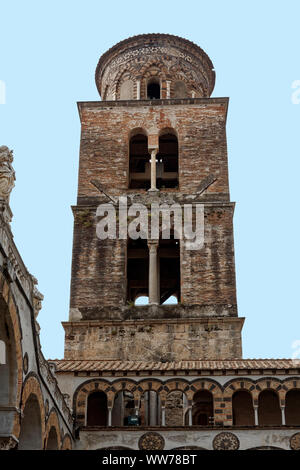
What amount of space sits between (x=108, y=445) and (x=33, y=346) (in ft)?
20.2

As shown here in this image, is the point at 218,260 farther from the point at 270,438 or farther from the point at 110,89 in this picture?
the point at 110,89

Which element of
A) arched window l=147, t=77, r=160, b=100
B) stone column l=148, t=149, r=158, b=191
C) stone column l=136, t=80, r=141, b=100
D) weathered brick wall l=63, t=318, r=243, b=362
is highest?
arched window l=147, t=77, r=160, b=100

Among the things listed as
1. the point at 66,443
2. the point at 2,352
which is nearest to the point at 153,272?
the point at 66,443

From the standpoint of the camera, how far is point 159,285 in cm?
2759

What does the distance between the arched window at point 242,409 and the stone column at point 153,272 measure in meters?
5.20

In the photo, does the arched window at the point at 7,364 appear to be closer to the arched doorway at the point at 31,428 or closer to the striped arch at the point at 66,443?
the arched doorway at the point at 31,428

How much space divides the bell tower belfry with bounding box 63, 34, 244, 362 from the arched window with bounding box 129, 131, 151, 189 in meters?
0.04

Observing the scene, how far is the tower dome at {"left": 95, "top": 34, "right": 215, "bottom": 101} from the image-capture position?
32094mm

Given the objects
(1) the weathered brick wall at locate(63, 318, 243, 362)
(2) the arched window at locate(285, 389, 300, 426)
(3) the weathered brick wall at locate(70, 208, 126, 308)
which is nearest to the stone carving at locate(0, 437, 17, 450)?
(2) the arched window at locate(285, 389, 300, 426)

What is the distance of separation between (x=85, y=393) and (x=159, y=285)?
24.6 feet

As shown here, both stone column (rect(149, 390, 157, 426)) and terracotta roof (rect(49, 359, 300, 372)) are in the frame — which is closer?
terracotta roof (rect(49, 359, 300, 372))

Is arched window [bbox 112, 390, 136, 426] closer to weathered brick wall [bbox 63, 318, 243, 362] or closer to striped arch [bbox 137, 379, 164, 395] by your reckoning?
striped arch [bbox 137, 379, 164, 395]

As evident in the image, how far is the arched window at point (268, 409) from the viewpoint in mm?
21359

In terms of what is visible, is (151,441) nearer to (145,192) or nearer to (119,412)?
(119,412)
